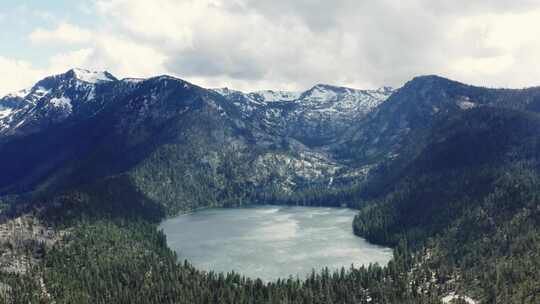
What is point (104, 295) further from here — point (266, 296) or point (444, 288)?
point (444, 288)

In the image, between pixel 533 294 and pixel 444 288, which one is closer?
pixel 533 294

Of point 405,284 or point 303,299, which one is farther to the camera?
point 405,284

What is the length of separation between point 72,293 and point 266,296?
261 ft

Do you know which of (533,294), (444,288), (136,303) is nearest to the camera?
(533,294)

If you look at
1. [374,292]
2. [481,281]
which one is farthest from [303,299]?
[481,281]

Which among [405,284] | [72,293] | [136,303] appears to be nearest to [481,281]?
[405,284]

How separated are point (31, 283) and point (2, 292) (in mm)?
11465

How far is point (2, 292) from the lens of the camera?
190 meters

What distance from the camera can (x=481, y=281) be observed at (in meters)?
194

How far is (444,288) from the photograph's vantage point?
19750 centimetres

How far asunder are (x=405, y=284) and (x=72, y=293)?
449 ft

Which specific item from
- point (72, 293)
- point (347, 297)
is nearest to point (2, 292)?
point (72, 293)

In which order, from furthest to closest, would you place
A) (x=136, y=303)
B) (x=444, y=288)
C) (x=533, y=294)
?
1. (x=444, y=288)
2. (x=136, y=303)
3. (x=533, y=294)

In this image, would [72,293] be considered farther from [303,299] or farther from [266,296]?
[303,299]
